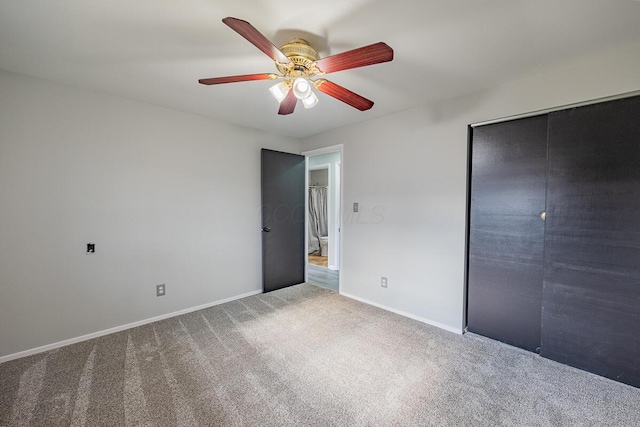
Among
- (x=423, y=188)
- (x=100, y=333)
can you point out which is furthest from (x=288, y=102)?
(x=100, y=333)

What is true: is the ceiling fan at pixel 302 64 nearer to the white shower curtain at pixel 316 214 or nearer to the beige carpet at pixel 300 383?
the beige carpet at pixel 300 383

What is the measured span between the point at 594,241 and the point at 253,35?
2.69 m

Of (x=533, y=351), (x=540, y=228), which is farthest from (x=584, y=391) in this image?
(x=540, y=228)

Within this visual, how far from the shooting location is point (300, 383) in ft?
6.22

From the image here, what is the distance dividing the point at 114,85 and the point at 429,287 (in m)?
3.61

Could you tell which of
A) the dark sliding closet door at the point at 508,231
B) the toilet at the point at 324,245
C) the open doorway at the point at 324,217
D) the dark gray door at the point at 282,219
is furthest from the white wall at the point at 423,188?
the toilet at the point at 324,245

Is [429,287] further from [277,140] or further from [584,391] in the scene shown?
[277,140]

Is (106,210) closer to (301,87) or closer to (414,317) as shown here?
(301,87)

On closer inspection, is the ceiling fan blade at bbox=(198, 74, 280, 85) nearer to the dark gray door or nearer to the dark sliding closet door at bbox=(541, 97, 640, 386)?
the dark gray door

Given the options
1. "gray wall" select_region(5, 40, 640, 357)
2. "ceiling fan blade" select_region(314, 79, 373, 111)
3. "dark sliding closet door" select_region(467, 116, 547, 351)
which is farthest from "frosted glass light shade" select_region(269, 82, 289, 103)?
"dark sliding closet door" select_region(467, 116, 547, 351)

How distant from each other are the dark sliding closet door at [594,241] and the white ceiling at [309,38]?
0.59 metres

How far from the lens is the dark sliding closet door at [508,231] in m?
2.25

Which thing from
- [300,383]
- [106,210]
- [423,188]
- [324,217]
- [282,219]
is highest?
[423,188]

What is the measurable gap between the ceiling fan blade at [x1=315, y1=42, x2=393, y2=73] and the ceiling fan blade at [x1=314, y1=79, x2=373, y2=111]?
0.17 meters
